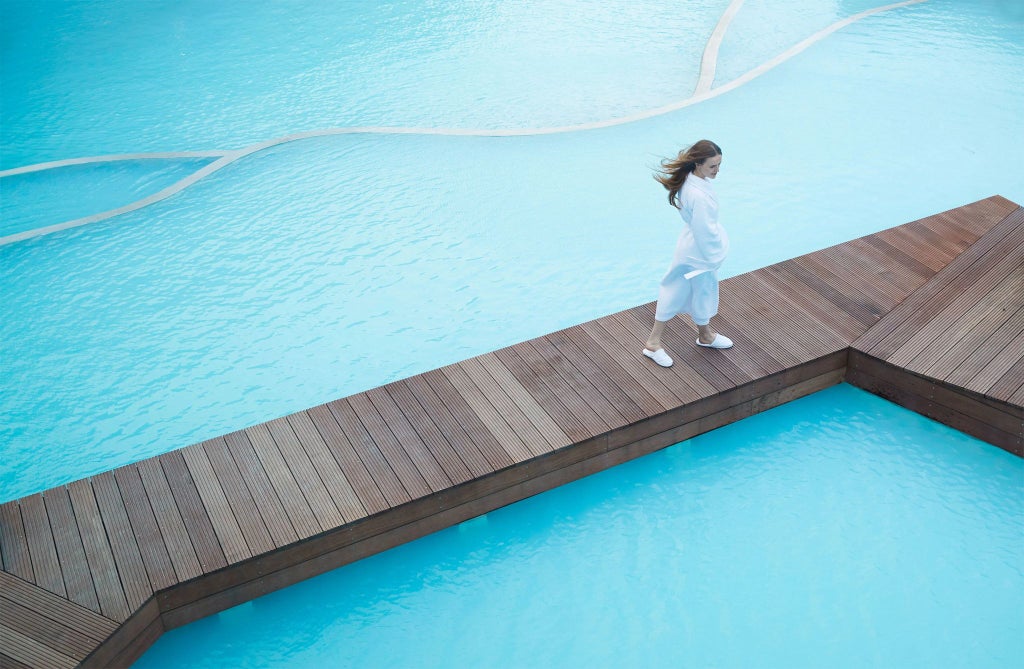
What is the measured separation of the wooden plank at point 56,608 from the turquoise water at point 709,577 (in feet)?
1.03

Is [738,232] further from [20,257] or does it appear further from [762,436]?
[20,257]

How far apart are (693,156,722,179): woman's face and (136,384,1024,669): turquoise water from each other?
1.37m

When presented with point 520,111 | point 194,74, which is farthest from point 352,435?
point 194,74

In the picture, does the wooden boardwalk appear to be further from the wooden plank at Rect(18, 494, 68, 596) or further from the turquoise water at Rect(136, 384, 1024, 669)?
the turquoise water at Rect(136, 384, 1024, 669)

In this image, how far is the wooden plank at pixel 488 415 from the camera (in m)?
4.30

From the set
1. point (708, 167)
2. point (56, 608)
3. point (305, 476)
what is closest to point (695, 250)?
point (708, 167)

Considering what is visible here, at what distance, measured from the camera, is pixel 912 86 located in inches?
324

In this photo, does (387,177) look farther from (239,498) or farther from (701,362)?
(239,498)

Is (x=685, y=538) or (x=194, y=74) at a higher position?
(x=194, y=74)

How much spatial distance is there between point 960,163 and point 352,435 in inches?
213

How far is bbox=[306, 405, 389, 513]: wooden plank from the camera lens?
4066 mm

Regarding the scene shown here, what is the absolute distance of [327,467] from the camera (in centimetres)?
425

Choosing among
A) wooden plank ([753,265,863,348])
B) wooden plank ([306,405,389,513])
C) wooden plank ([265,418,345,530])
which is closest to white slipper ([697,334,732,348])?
wooden plank ([753,265,863,348])

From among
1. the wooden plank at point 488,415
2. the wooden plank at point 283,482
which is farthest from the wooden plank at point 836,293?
the wooden plank at point 283,482
